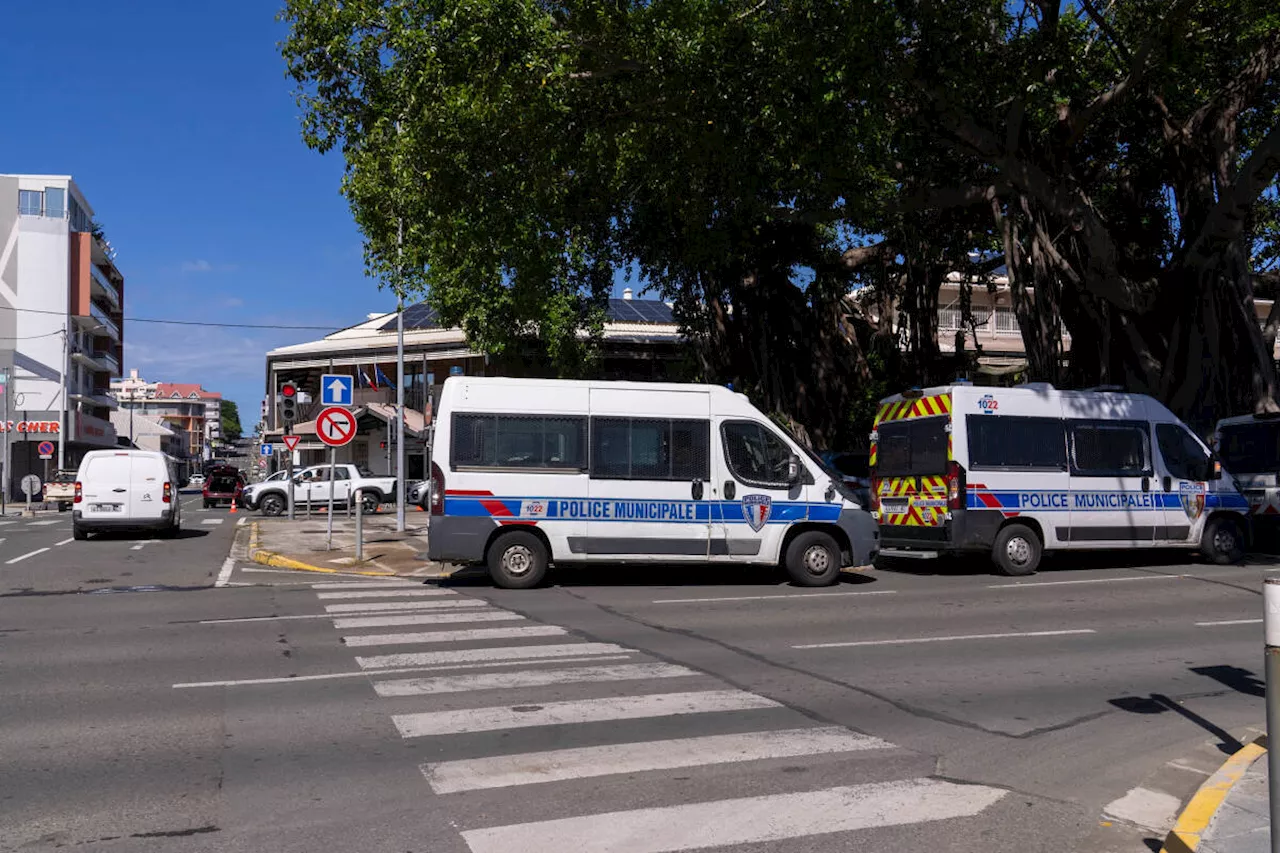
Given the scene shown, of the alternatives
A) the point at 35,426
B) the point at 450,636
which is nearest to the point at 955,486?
the point at 450,636

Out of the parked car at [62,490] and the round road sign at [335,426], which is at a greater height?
the round road sign at [335,426]

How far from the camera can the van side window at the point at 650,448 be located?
13867 mm

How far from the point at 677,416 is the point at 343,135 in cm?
1042

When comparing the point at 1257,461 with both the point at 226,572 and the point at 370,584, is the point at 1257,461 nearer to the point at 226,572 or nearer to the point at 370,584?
the point at 370,584

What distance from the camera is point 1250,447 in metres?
18.5

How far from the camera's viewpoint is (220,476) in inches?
1767

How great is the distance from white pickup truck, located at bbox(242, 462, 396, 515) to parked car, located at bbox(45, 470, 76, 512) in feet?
40.9

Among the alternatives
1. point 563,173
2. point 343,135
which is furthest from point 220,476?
point 563,173

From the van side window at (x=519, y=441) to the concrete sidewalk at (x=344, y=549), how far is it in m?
2.59

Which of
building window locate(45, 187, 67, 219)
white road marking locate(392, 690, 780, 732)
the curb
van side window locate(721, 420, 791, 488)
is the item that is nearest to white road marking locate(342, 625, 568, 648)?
white road marking locate(392, 690, 780, 732)

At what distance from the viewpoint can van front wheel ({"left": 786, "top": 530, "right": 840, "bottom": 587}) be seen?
13992 millimetres

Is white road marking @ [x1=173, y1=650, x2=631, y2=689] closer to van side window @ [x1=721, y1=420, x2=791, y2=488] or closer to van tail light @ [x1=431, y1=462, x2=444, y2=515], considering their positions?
van tail light @ [x1=431, y1=462, x2=444, y2=515]

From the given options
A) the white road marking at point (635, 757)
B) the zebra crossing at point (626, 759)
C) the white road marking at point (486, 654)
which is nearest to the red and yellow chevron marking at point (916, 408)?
the white road marking at point (486, 654)

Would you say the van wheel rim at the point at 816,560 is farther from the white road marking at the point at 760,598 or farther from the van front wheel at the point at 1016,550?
the van front wheel at the point at 1016,550
